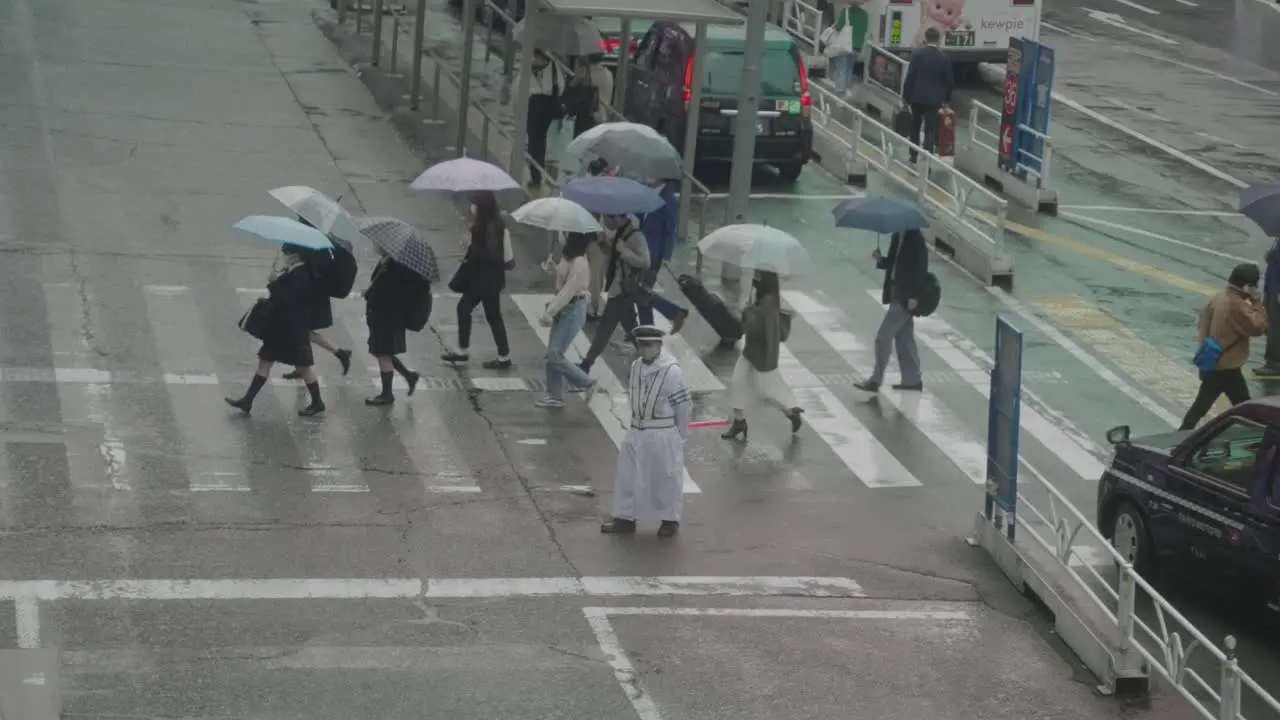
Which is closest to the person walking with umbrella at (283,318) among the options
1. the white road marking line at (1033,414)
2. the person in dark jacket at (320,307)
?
the person in dark jacket at (320,307)

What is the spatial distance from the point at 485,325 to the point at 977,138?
1107 cm

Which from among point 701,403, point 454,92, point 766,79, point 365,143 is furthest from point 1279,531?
point 454,92

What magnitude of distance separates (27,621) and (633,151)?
930cm

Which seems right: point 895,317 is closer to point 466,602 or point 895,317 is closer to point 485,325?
point 485,325

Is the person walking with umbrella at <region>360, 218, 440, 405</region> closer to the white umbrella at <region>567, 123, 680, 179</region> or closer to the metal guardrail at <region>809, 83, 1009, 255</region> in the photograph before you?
the white umbrella at <region>567, 123, 680, 179</region>

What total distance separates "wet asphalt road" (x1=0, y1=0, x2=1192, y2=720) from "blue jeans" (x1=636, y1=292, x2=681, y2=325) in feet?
1.67

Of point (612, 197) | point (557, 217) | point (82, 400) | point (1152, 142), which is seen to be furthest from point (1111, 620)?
point (1152, 142)

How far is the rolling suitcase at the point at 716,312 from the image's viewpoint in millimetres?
19531

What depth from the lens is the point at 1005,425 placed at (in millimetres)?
14031

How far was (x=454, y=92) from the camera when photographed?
28.8 meters

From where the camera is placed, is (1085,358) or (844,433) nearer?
(844,433)

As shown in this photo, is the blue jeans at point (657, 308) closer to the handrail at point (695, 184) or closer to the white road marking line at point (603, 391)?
the white road marking line at point (603, 391)

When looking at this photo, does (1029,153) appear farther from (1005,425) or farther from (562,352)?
(1005,425)

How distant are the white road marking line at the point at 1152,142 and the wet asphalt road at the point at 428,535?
7.75 meters
